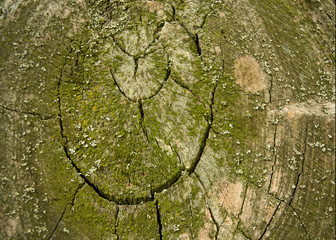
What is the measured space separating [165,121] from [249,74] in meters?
0.64

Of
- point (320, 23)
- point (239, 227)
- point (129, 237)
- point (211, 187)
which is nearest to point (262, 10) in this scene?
point (320, 23)

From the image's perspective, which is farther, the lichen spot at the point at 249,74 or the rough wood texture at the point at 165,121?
the lichen spot at the point at 249,74

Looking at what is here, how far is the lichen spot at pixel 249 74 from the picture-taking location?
1782mm

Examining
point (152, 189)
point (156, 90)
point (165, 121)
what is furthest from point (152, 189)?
point (156, 90)

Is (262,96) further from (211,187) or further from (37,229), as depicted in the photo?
(37,229)

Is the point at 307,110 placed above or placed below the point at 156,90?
below

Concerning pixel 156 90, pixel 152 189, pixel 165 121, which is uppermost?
pixel 156 90

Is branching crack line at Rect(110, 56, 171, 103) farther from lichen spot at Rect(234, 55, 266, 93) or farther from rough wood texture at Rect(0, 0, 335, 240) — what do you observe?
lichen spot at Rect(234, 55, 266, 93)

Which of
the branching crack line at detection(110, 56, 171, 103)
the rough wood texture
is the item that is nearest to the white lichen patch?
the rough wood texture

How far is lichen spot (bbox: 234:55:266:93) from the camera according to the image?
178 cm

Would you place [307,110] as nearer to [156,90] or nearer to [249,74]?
[249,74]

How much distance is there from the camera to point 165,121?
1731mm

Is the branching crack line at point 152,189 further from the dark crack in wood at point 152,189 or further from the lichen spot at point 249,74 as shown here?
the lichen spot at point 249,74

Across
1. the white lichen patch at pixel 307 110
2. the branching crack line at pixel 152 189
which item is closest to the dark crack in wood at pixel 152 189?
the branching crack line at pixel 152 189
